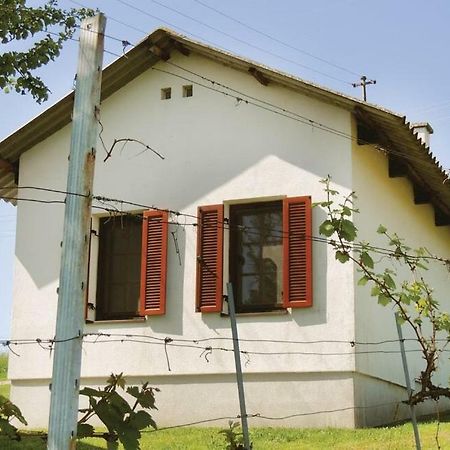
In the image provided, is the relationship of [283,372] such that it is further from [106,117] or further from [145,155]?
[106,117]

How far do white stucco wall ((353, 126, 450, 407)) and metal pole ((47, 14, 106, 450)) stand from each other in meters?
6.61

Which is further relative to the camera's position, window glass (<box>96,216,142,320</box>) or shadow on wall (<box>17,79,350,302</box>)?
window glass (<box>96,216,142,320</box>)

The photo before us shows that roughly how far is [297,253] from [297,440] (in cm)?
254

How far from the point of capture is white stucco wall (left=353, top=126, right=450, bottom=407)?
12.9m


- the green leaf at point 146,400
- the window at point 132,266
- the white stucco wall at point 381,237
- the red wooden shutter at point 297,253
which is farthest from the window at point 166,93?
the green leaf at point 146,400

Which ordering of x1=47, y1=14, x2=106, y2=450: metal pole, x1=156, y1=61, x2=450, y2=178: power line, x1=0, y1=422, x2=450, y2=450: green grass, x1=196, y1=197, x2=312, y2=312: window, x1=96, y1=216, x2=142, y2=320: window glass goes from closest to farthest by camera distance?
1. x1=47, y1=14, x2=106, y2=450: metal pole
2. x1=0, y1=422, x2=450, y2=450: green grass
3. x1=196, y1=197, x2=312, y2=312: window
4. x1=156, y1=61, x2=450, y2=178: power line
5. x1=96, y1=216, x2=142, y2=320: window glass

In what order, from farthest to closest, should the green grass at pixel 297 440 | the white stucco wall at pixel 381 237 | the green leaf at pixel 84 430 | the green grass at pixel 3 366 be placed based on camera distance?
the green grass at pixel 3 366 → the white stucco wall at pixel 381 237 → the green grass at pixel 297 440 → the green leaf at pixel 84 430

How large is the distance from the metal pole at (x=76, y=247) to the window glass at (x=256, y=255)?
6.52m

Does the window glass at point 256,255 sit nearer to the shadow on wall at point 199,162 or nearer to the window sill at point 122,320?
the shadow on wall at point 199,162

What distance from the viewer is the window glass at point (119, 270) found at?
1384 centimetres

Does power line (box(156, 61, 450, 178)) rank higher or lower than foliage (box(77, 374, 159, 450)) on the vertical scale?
higher

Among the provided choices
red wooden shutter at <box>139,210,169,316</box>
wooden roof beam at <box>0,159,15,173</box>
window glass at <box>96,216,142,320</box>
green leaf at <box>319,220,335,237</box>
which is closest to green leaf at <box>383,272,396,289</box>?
green leaf at <box>319,220,335,237</box>

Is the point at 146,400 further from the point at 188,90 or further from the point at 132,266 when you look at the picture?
the point at 188,90

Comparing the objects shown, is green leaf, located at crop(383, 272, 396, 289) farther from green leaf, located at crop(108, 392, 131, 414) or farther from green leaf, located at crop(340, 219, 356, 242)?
green leaf, located at crop(108, 392, 131, 414)
